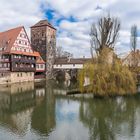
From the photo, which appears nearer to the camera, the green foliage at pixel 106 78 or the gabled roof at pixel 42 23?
the green foliage at pixel 106 78

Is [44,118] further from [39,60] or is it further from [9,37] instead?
[39,60]

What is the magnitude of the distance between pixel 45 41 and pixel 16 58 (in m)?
12.0

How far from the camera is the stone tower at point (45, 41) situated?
51.6 metres

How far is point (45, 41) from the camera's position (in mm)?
51469

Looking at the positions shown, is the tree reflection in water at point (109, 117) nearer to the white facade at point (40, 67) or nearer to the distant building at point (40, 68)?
the distant building at point (40, 68)

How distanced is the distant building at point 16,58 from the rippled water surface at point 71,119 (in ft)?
55.7

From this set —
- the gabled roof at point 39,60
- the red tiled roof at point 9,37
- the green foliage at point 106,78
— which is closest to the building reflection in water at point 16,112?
the green foliage at point 106,78

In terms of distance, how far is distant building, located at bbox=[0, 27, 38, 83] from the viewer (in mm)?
39781

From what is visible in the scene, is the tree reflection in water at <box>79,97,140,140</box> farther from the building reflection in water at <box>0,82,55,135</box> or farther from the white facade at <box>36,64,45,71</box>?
the white facade at <box>36,64,45,71</box>

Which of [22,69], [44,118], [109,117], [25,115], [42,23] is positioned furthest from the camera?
[42,23]

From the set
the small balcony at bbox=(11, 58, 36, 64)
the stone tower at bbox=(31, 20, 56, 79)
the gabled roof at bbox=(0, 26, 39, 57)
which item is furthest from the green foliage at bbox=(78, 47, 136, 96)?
the stone tower at bbox=(31, 20, 56, 79)

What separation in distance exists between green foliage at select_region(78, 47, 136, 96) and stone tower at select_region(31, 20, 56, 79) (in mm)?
28423

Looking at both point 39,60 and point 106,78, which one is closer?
point 106,78

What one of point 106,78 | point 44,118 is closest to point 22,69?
point 106,78
